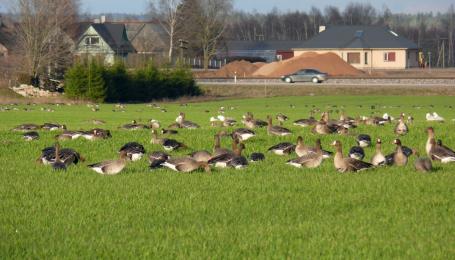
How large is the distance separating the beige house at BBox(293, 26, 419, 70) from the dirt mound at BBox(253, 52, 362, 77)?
1519cm

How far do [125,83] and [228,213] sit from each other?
5765 centimetres

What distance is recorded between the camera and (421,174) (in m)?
18.1

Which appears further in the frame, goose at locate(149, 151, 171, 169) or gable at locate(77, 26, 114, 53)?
gable at locate(77, 26, 114, 53)

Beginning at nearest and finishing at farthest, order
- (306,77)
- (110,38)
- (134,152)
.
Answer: (134,152), (306,77), (110,38)

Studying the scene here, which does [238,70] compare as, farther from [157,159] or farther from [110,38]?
[157,159]

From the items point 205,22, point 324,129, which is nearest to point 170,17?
point 205,22

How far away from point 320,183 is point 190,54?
117m

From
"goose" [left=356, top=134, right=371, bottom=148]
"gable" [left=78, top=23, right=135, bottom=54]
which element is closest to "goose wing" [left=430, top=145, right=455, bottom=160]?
"goose" [left=356, top=134, right=371, bottom=148]

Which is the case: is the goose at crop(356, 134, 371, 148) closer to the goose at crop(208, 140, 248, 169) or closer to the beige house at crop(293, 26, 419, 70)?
the goose at crop(208, 140, 248, 169)

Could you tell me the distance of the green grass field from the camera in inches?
461

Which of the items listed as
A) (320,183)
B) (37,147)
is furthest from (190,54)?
(320,183)

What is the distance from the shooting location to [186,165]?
1888 cm

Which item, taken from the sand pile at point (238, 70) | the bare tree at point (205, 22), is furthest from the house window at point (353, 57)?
Answer: the bare tree at point (205, 22)

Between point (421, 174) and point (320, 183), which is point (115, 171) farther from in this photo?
point (421, 174)
